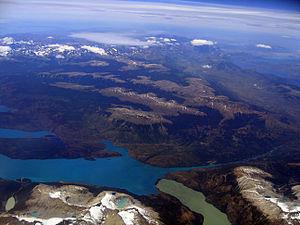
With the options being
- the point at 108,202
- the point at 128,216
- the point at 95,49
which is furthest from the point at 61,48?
the point at 128,216

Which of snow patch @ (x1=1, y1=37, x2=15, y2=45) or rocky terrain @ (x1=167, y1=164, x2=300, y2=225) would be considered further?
snow patch @ (x1=1, y1=37, x2=15, y2=45)

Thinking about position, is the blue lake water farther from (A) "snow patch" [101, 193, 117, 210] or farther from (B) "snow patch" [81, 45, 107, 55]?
(B) "snow patch" [81, 45, 107, 55]

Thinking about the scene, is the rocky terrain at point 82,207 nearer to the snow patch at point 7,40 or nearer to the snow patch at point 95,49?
the snow patch at point 95,49

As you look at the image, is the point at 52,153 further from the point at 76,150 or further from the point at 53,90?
the point at 53,90

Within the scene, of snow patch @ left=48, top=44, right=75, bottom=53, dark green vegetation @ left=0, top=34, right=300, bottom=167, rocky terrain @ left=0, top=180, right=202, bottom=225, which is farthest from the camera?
snow patch @ left=48, top=44, right=75, bottom=53

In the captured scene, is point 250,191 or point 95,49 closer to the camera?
point 250,191

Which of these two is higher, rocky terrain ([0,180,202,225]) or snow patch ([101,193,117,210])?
snow patch ([101,193,117,210])

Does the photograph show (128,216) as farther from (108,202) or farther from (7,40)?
(7,40)

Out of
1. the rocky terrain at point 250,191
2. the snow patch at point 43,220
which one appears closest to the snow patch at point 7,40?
the rocky terrain at point 250,191

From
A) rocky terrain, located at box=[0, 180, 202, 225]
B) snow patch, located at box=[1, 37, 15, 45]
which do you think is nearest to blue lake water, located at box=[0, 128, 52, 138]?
rocky terrain, located at box=[0, 180, 202, 225]
